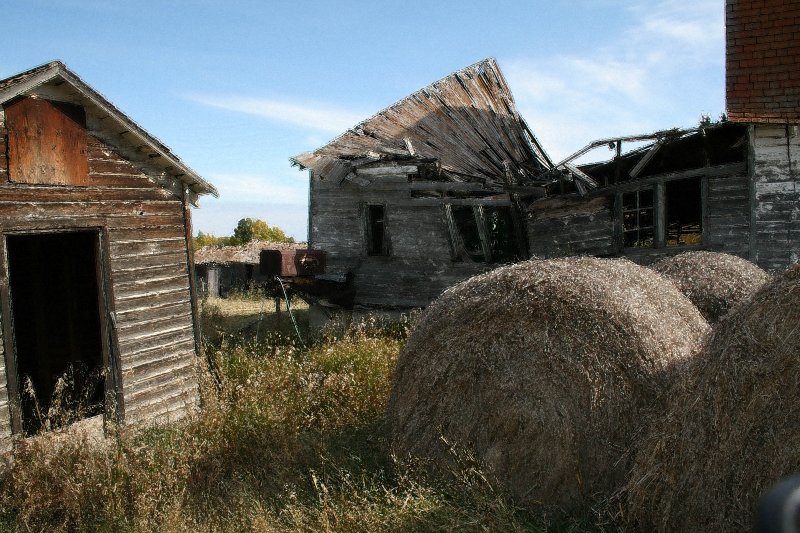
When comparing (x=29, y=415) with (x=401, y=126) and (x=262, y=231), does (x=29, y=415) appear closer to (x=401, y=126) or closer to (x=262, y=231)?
(x=401, y=126)

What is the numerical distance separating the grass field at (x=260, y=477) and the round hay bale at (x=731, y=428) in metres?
0.75

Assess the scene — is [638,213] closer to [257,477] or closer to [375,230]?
[375,230]

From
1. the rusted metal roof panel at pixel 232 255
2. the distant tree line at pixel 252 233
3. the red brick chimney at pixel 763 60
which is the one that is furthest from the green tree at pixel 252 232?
the red brick chimney at pixel 763 60

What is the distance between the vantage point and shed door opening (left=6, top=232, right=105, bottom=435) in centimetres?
859

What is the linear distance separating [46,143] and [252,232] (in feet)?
118

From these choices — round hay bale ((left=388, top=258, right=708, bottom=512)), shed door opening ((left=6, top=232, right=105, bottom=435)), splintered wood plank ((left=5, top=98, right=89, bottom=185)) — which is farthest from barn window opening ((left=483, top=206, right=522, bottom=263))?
splintered wood plank ((left=5, top=98, right=89, bottom=185))

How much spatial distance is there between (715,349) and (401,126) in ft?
43.8

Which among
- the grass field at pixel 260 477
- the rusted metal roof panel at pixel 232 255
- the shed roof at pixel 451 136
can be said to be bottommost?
the grass field at pixel 260 477

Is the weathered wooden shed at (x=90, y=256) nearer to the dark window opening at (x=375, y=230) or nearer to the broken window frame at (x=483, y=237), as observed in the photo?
the broken window frame at (x=483, y=237)

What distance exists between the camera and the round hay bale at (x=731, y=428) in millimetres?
3414

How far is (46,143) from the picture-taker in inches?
260

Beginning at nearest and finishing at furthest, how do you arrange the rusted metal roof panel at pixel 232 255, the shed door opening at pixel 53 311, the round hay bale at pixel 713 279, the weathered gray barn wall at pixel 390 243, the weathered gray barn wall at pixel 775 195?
1. the round hay bale at pixel 713 279
2. the shed door opening at pixel 53 311
3. the weathered gray barn wall at pixel 775 195
4. the weathered gray barn wall at pixel 390 243
5. the rusted metal roof panel at pixel 232 255

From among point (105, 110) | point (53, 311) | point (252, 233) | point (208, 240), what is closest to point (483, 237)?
point (53, 311)

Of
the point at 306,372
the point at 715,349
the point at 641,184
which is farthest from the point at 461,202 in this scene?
the point at 715,349
